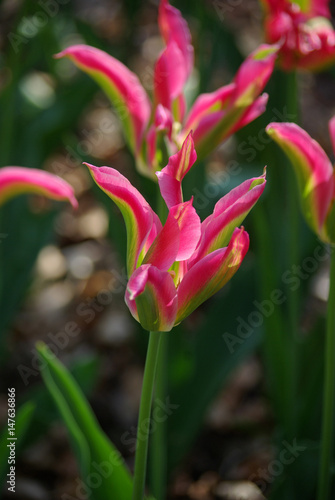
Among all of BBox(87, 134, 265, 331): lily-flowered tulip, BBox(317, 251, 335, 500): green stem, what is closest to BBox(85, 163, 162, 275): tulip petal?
BBox(87, 134, 265, 331): lily-flowered tulip

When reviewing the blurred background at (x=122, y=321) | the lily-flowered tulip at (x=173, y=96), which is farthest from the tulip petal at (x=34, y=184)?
the blurred background at (x=122, y=321)

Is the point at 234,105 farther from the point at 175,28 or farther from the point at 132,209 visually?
the point at 132,209

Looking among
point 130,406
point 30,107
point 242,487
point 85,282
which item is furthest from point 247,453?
→ point 30,107

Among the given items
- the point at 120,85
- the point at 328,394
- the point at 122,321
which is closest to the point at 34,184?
the point at 120,85

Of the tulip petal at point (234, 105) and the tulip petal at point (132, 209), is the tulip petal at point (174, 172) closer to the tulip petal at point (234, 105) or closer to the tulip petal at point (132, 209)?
the tulip petal at point (132, 209)

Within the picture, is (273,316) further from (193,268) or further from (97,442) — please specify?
(193,268)

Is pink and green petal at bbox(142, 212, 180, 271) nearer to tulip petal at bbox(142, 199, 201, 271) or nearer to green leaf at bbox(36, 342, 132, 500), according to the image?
tulip petal at bbox(142, 199, 201, 271)
